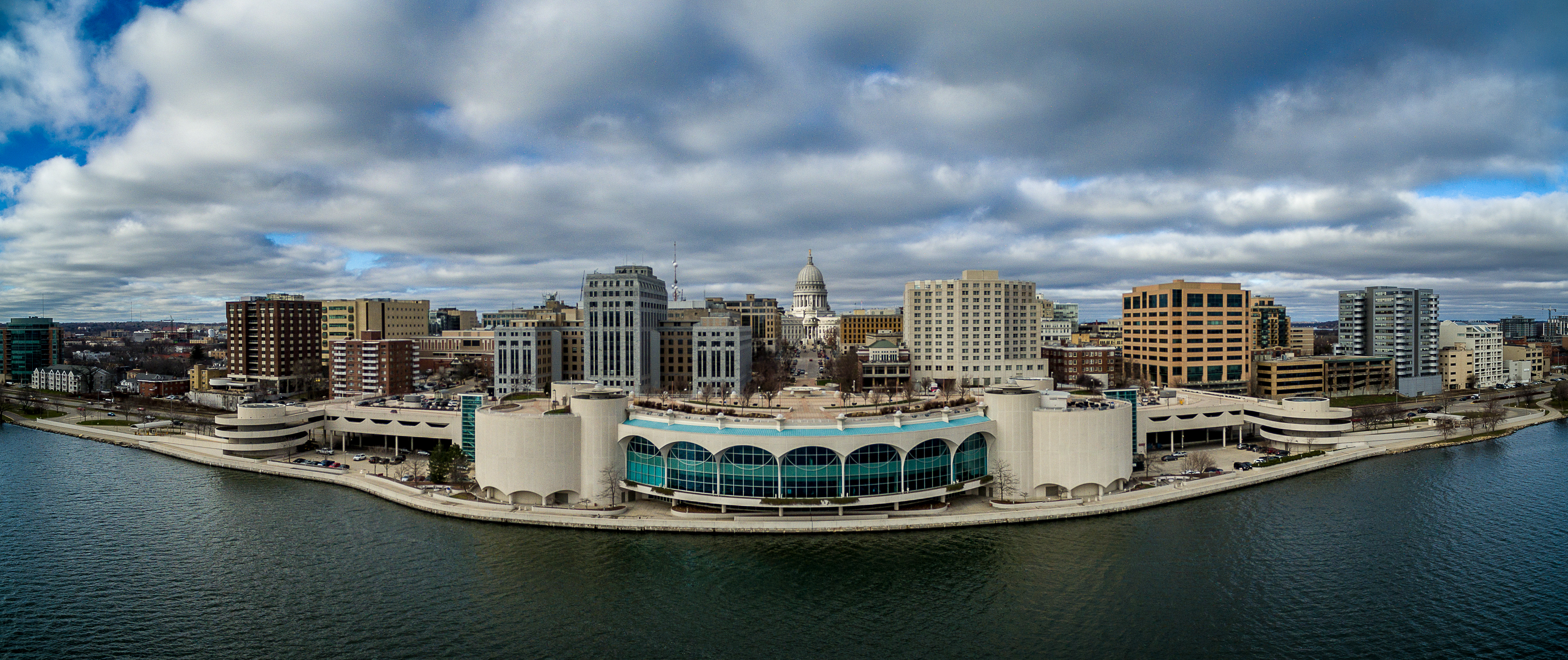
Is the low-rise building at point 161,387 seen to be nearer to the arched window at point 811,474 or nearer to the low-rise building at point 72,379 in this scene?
the low-rise building at point 72,379

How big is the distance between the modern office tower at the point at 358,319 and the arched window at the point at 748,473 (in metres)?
73.7

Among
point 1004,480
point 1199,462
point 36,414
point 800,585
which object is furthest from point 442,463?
point 36,414

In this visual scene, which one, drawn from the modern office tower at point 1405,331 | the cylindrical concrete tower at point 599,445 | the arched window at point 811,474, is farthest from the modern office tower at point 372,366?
the modern office tower at point 1405,331

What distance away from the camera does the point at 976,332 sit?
85.1 m

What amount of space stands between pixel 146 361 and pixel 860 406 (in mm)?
119651

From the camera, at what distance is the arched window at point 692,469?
3775 centimetres

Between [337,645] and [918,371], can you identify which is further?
[918,371]

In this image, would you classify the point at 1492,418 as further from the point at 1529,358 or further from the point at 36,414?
the point at 36,414

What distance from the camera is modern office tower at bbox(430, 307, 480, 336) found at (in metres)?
153

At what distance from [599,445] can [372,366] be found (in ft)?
173

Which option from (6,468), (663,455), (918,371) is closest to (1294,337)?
(918,371)

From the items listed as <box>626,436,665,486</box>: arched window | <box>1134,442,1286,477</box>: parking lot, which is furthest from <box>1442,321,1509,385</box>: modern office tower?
<box>626,436,665,486</box>: arched window

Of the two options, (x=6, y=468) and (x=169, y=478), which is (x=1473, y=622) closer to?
(x=169, y=478)

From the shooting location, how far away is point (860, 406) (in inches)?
2040
